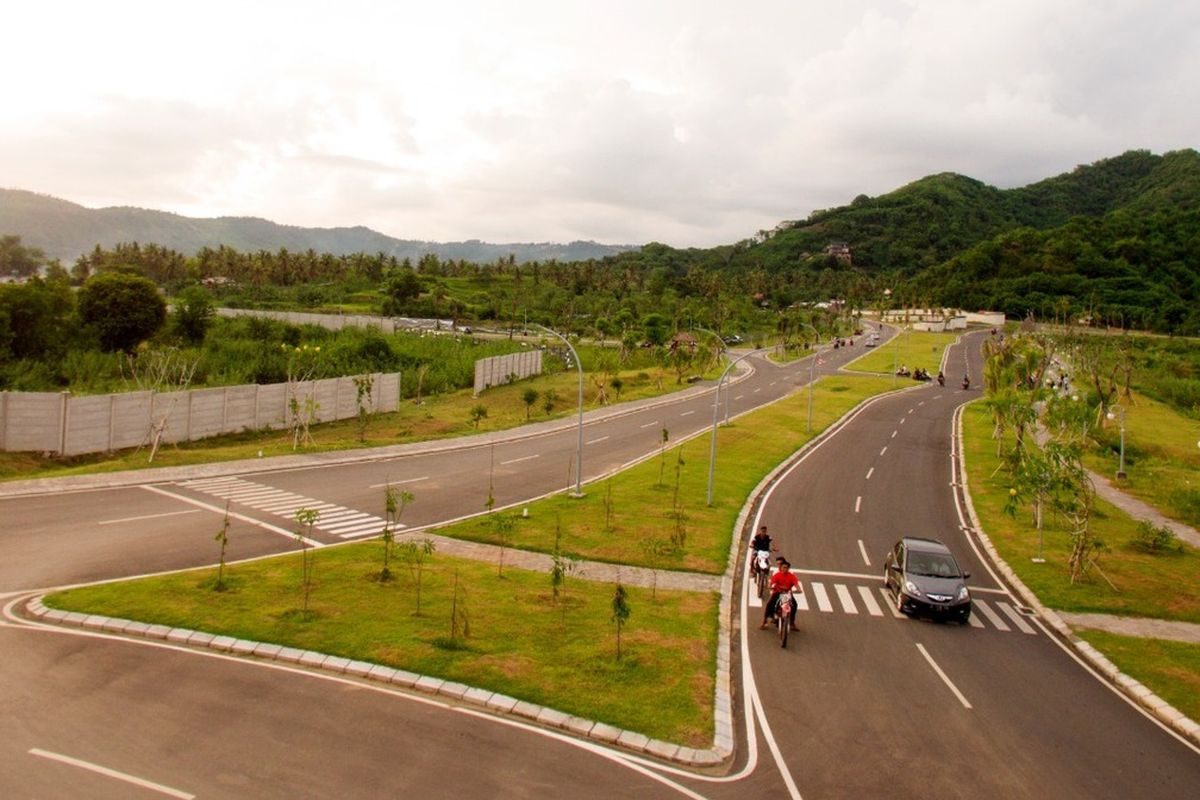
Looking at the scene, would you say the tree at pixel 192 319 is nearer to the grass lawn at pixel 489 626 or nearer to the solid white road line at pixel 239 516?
the solid white road line at pixel 239 516

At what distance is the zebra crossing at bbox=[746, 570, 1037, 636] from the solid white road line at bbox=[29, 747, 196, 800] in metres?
14.5

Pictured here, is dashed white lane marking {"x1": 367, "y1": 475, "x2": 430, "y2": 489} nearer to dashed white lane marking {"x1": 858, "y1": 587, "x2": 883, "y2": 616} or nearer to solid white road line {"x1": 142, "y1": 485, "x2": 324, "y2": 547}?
solid white road line {"x1": 142, "y1": 485, "x2": 324, "y2": 547}

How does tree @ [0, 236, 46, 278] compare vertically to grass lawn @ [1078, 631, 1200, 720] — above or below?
above

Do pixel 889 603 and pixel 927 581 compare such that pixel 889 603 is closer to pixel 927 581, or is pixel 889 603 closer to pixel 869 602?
pixel 869 602

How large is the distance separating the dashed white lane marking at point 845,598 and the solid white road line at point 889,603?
93cm

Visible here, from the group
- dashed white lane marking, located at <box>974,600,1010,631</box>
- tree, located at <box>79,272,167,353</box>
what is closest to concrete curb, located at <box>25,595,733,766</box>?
dashed white lane marking, located at <box>974,600,1010,631</box>

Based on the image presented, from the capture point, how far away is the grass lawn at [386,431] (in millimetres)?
32281

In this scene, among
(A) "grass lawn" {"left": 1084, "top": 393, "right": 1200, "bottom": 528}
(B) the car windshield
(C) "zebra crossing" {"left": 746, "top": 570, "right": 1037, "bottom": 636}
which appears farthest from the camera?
(A) "grass lawn" {"left": 1084, "top": 393, "right": 1200, "bottom": 528}

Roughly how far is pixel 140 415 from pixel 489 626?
27556mm

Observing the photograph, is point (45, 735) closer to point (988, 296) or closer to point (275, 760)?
point (275, 760)

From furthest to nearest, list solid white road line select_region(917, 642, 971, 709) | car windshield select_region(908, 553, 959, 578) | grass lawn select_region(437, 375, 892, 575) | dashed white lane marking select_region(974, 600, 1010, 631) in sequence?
grass lawn select_region(437, 375, 892, 575), car windshield select_region(908, 553, 959, 578), dashed white lane marking select_region(974, 600, 1010, 631), solid white road line select_region(917, 642, 971, 709)

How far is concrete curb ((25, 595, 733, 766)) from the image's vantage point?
12.7 m

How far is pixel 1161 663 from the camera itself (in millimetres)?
17922

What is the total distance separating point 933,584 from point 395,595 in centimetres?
1422
